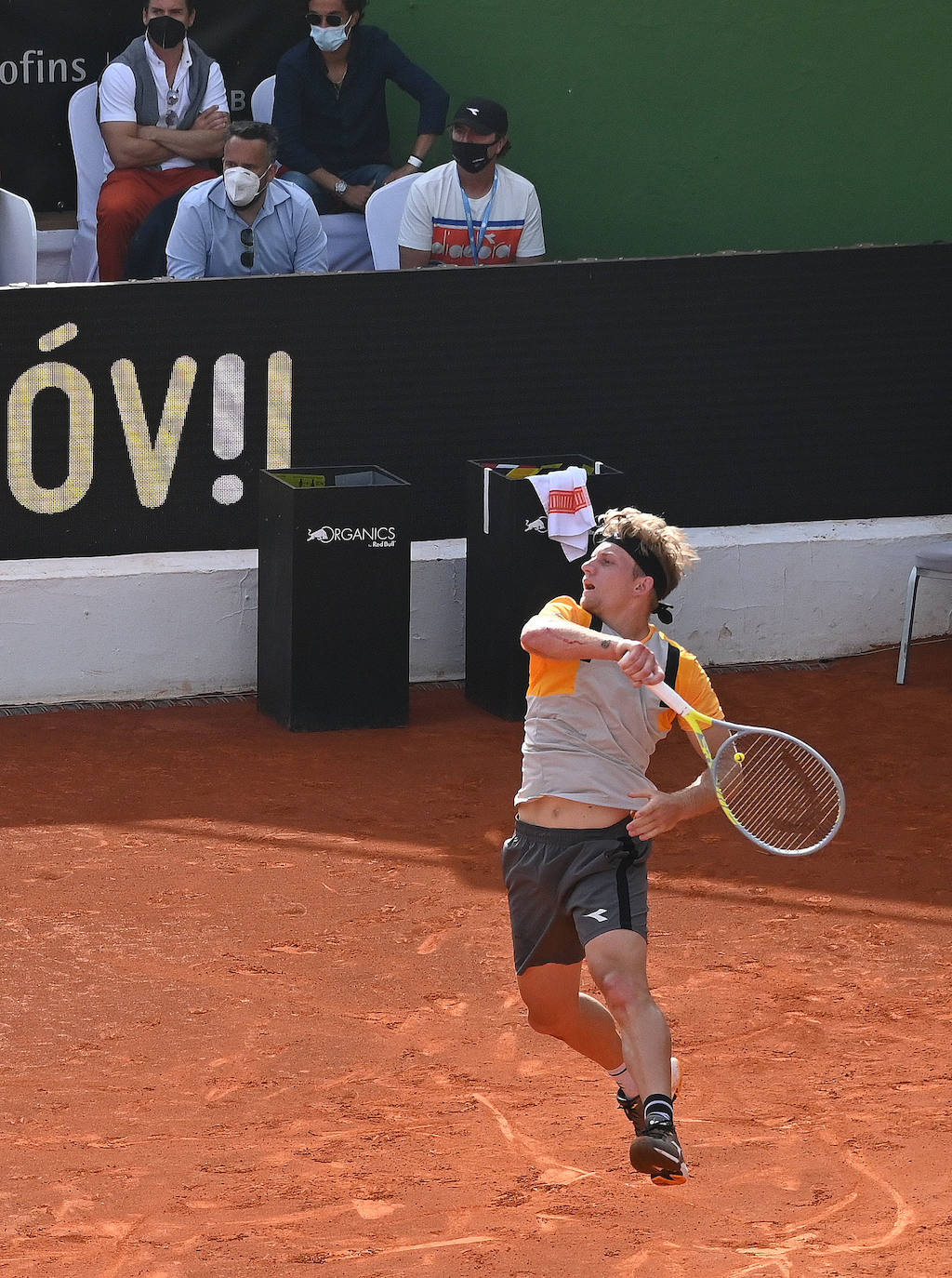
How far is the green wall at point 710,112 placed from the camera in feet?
42.6

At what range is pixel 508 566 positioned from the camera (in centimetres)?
958

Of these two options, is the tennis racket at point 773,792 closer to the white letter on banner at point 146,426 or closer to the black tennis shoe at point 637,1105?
the black tennis shoe at point 637,1105

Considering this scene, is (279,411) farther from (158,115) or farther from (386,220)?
(158,115)

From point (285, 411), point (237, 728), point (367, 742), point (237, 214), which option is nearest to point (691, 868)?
point (367, 742)

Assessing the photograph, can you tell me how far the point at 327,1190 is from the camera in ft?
17.2

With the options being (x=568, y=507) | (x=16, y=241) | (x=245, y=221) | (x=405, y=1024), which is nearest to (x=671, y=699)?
(x=405, y=1024)

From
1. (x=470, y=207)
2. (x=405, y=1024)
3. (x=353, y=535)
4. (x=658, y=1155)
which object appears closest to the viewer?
(x=658, y=1155)

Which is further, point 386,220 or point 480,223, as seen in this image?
point 386,220

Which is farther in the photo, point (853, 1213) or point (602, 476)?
point (602, 476)

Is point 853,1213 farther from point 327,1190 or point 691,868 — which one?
point 691,868

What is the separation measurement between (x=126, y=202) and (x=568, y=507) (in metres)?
3.40

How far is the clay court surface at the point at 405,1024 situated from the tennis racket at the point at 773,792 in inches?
38.3

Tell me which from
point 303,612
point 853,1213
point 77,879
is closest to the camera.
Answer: point 853,1213

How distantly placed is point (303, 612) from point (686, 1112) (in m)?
4.15
